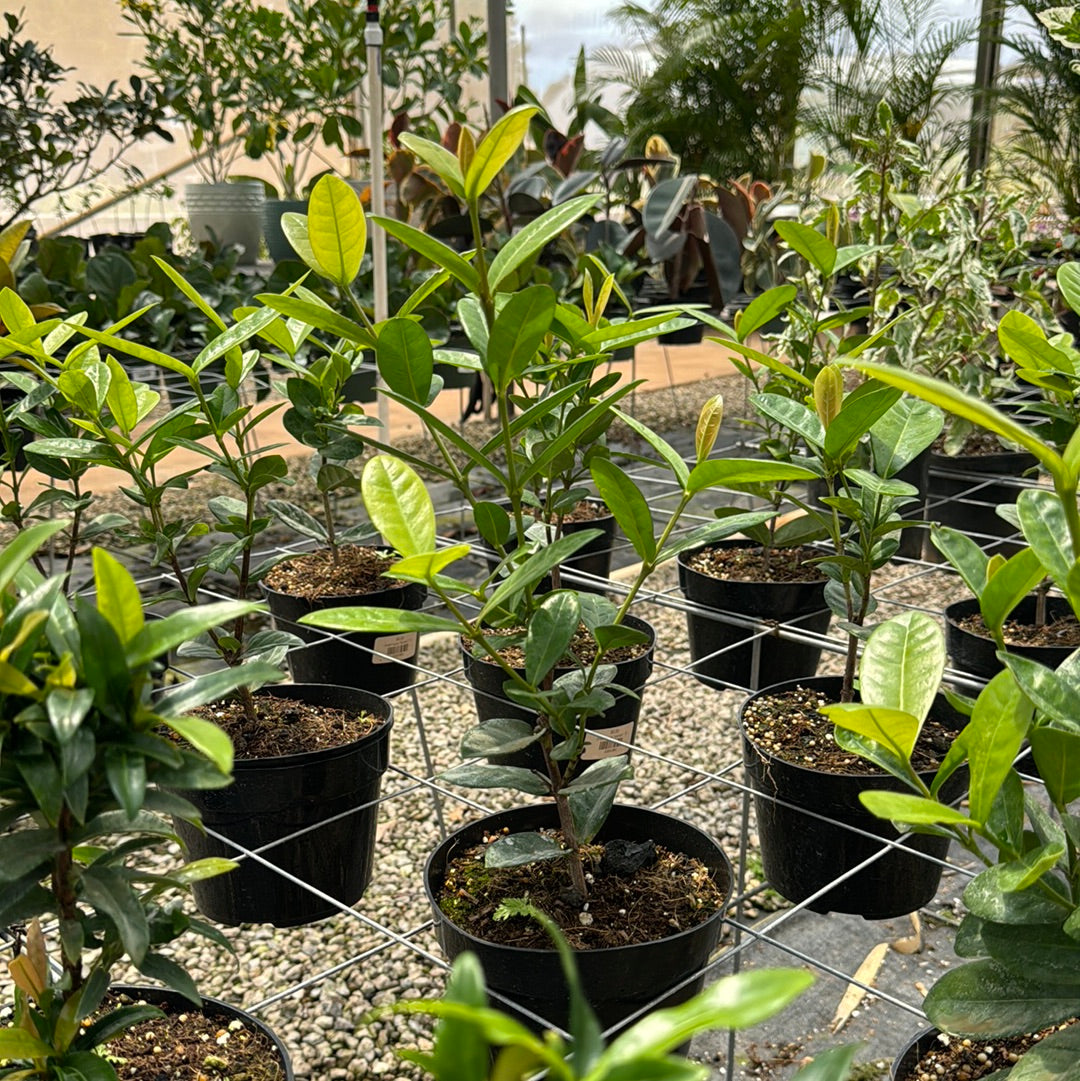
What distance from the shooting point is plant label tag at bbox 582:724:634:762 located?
1444 millimetres

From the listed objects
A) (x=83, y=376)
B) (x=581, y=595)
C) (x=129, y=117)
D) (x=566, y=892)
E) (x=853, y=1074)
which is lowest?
(x=853, y=1074)

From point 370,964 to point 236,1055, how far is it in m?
0.70

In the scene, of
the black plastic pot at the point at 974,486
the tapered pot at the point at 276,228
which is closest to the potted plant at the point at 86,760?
the black plastic pot at the point at 974,486

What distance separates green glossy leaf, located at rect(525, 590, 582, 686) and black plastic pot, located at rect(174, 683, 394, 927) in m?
0.50

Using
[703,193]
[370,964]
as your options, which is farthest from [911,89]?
[370,964]

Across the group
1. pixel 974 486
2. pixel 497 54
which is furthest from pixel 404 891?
pixel 497 54

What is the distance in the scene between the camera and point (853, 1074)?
1.38m

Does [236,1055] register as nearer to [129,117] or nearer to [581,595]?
[581,595]

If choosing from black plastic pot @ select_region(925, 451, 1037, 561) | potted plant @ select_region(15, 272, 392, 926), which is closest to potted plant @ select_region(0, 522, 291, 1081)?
potted plant @ select_region(15, 272, 392, 926)

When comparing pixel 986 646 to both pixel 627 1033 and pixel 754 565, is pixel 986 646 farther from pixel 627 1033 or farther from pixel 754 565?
pixel 627 1033

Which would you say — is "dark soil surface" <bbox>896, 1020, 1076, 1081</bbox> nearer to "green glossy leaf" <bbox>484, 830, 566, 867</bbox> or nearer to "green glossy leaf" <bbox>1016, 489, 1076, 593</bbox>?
"green glossy leaf" <bbox>484, 830, 566, 867</bbox>

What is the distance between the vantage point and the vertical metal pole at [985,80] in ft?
25.3

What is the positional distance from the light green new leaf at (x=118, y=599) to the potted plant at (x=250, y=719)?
54cm

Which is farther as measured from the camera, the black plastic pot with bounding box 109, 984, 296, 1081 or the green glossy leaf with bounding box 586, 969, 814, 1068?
the black plastic pot with bounding box 109, 984, 296, 1081
